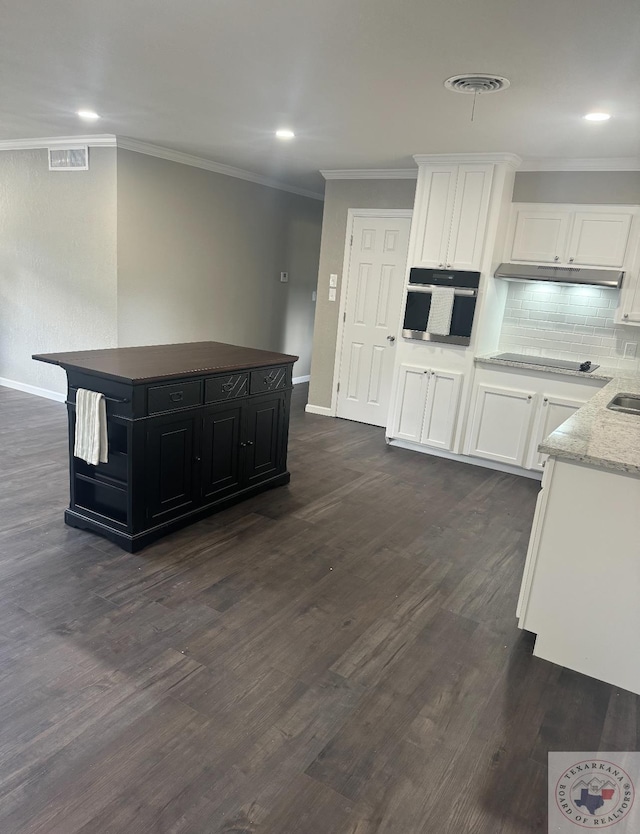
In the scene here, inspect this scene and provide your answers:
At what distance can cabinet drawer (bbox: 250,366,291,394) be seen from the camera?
357 cm

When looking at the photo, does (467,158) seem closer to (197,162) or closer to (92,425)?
(197,162)

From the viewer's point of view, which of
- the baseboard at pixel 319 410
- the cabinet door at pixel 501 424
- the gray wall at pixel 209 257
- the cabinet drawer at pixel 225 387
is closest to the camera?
the cabinet drawer at pixel 225 387

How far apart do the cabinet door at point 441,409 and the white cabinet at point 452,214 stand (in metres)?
0.95

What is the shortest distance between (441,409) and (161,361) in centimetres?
264

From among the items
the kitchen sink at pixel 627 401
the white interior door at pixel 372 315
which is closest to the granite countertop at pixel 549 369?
the kitchen sink at pixel 627 401

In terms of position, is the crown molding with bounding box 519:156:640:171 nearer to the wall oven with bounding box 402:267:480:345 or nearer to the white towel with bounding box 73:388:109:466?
the wall oven with bounding box 402:267:480:345

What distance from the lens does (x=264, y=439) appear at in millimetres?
3799

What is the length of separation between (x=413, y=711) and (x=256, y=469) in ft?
6.70

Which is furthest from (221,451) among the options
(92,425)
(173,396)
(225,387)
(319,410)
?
(319,410)

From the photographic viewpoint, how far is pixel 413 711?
2037 mm

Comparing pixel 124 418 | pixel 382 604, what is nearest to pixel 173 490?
pixel 124 418

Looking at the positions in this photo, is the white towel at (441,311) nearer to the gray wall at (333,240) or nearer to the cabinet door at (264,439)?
the gray wall at (333,240)

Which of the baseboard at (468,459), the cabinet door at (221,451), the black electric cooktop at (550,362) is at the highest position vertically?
the black electric cooktop at (550,362)

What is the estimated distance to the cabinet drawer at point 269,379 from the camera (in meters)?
3.57
